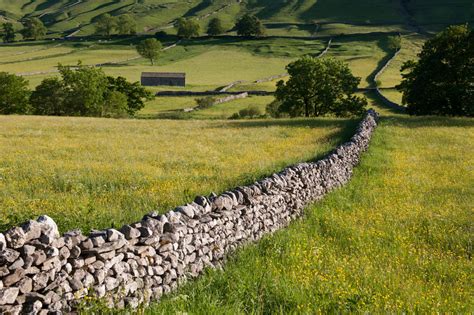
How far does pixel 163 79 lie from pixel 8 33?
11990 centimetres

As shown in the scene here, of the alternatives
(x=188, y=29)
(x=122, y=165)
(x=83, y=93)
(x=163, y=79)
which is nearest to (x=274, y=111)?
(x=83, y=93)

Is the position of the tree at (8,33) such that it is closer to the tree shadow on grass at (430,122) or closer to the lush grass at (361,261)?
the tree shadow on grass at (430,122)

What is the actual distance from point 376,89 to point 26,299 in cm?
8323

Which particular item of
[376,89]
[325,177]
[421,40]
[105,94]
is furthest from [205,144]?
[421,40]

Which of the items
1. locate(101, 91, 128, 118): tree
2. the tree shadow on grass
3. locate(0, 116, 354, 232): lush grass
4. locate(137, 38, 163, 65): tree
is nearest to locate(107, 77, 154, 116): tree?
locate(101, 91, 128, 118): tree

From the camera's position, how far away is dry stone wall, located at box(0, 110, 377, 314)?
5.69 m

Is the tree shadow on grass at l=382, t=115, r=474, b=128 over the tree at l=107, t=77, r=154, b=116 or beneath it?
Answer: over

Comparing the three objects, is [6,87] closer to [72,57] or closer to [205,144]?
[205,144]

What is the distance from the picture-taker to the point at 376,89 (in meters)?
82.9

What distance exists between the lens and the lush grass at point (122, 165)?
38.2 ft

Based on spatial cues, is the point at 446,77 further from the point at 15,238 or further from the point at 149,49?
the point at 149,49

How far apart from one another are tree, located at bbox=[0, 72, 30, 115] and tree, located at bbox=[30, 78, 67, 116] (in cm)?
122

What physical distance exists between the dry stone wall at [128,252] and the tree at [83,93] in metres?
59.8

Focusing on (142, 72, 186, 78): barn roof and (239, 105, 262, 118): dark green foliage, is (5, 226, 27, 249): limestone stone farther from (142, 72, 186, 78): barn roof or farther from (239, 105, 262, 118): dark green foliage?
(142, 72, 186, 78): barn roof
